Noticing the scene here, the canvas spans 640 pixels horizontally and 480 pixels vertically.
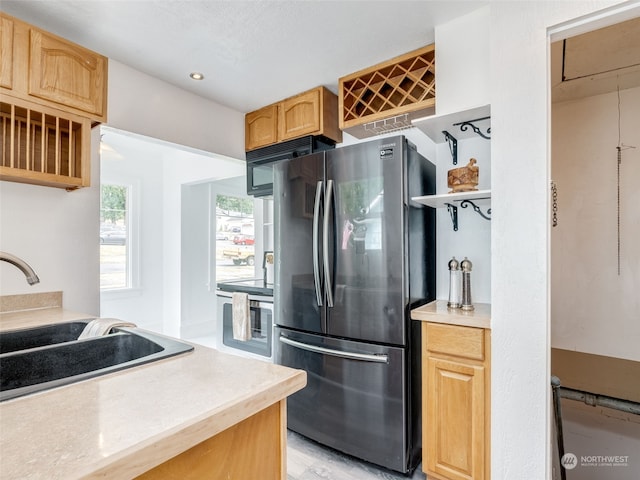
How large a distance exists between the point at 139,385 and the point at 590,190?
2897 mm

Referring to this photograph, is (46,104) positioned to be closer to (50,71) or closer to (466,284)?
(50,71)

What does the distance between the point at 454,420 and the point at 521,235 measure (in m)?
0.93

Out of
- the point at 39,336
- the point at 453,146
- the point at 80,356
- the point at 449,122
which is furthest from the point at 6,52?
the point at 453,146

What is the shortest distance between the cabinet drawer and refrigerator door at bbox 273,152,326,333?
0.63 meters

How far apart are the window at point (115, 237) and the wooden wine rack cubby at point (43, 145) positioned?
7.83 ft

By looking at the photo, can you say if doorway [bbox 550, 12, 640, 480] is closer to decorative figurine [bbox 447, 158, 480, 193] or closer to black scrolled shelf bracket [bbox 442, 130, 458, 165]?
black scrolled shelf bracket [bbox 442, 130, 458, 165]

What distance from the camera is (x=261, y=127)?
10.0 ft

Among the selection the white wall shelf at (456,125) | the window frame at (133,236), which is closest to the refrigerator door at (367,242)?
the white wall shelf at (456,125)

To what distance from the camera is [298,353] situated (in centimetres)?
216

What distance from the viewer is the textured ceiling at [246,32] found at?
1.77 metres

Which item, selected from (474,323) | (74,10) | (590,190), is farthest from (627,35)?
(74,10)

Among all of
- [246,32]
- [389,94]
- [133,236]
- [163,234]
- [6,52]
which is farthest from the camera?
[163,234]

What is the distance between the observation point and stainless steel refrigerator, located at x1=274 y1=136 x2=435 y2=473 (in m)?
1.80

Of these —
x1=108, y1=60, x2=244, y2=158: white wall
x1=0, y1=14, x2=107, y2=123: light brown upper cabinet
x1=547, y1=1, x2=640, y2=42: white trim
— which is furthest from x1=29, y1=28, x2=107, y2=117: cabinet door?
x1=547, y1=1, x2=640, y2=42: white trim
